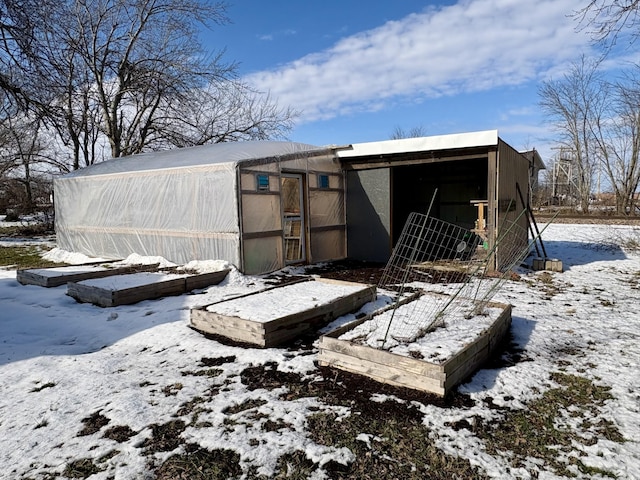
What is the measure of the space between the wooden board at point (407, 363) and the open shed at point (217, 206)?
411 cm

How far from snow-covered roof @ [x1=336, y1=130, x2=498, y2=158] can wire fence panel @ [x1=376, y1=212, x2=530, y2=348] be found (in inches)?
60.1

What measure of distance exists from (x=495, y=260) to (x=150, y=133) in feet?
45.8

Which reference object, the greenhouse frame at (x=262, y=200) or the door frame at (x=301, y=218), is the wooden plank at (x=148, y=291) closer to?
the greenhouse frame at (x=262, y=200)

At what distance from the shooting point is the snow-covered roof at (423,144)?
727cm

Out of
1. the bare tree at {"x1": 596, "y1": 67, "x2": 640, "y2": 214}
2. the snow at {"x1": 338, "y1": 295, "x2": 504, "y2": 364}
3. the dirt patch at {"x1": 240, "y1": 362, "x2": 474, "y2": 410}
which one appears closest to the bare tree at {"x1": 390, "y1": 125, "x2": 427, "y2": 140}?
the bare tree at {"x1": 596, "y1": 67, "x2": 640, "y2": 214}

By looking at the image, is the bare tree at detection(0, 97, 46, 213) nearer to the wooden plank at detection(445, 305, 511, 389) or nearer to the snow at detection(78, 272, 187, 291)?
the snow at detection(78, 272, 187, 291)

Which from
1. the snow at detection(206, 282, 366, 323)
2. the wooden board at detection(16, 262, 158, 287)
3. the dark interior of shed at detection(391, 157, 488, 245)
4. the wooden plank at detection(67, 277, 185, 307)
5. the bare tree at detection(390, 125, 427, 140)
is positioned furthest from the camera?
the bare tree at detection(390, 125, 427, 140)

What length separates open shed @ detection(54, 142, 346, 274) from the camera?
7.39 m

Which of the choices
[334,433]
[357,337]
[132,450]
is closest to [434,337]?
[357,337]

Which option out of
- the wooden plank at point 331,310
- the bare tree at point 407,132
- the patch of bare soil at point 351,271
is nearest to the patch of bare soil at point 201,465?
the wooden plank at point 331,310

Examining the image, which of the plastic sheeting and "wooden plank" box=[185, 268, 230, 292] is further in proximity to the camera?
the plastic sheeting

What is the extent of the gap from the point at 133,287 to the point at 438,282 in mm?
4949

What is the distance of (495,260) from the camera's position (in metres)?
7.59

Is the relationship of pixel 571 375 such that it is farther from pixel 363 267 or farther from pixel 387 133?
pixel 387 133
